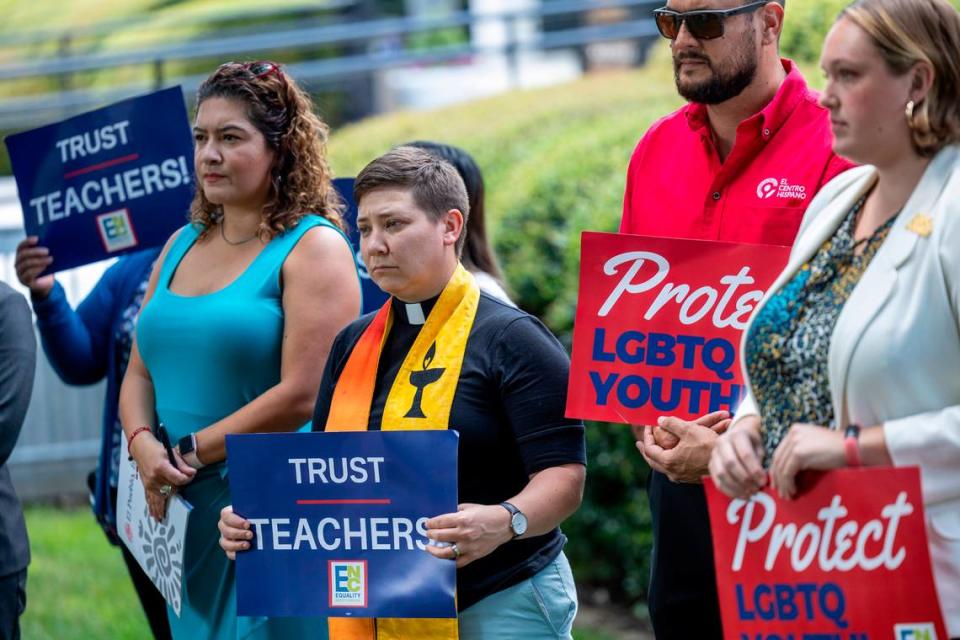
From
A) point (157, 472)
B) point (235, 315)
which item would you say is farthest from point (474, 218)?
point (157, 472)

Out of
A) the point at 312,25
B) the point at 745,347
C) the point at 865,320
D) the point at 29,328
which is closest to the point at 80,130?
the point at 29,328

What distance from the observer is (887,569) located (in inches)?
113

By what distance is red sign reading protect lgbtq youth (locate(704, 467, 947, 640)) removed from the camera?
2840 millimetres

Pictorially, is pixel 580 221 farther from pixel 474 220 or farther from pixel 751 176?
pixel 751 176

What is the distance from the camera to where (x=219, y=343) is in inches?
166

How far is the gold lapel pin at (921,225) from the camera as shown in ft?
9.46

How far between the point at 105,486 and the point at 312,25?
43.8 feet

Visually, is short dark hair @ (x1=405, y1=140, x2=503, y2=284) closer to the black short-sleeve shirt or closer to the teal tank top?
the teal tank top

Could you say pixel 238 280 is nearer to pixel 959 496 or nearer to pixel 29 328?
pixel 29 328

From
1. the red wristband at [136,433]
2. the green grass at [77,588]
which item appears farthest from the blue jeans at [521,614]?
the green grass at [77,588]

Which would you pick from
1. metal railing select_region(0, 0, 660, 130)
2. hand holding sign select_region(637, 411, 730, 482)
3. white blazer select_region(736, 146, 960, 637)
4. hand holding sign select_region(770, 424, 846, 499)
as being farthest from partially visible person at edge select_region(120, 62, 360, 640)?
metal railing select_region(0, 0, 660, 130)

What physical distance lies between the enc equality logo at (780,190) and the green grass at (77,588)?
11.4 feet

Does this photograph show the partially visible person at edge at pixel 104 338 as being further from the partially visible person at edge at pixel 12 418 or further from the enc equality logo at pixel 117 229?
the partially visible person at edge at pixel 12 418

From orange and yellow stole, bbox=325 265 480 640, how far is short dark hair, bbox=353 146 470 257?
18 cm
